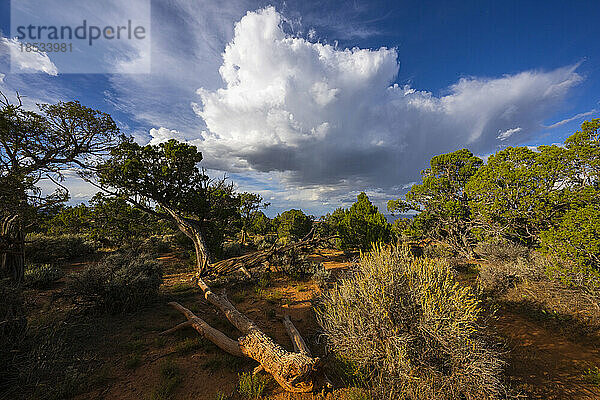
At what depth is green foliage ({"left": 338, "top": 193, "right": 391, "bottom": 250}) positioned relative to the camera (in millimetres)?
14648

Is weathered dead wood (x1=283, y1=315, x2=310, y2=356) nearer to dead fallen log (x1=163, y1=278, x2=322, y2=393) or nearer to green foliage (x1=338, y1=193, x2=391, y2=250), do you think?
dead fallen log (x1=163, y1=278, x2=322, y2=393)

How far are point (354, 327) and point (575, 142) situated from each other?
572 inches

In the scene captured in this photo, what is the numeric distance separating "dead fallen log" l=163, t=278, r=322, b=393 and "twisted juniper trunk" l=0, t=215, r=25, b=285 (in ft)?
16.5

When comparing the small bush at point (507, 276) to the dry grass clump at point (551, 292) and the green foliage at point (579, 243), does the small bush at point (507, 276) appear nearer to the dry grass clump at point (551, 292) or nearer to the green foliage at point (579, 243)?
the dry grass clump at point (551, 292)

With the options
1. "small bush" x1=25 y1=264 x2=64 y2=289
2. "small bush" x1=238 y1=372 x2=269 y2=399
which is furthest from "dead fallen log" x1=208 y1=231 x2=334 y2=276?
"small bush" x1=25 y1=264 x2=64 y2=289

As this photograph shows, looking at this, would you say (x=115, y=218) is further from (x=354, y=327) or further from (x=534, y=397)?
(x=534, y=397)

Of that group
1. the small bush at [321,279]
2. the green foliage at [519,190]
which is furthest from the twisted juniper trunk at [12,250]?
the green foliage at [519,190]

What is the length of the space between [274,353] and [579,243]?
10099 millimetres

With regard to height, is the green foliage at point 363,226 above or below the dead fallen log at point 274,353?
above

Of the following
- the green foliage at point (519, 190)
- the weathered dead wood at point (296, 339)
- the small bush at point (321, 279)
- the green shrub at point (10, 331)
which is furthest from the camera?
the small bush at point (321, 279)

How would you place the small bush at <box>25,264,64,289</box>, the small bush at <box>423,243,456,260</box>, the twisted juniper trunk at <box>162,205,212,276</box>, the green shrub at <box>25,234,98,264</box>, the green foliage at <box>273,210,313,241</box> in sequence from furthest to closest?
the green foliage at <box>273,210,313,241</box>, the small bush at <box>423,243,456,260</box>, the green shrub at <box>25,234,98,264</box>, the twisted juniper trunk at <box>162,205,212,276</box>, the small bush at <box>25,264,64,289</box>

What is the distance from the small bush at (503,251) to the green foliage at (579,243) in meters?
6.57

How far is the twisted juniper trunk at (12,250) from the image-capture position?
18.4ft

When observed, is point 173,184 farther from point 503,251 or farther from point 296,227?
point 503,251
